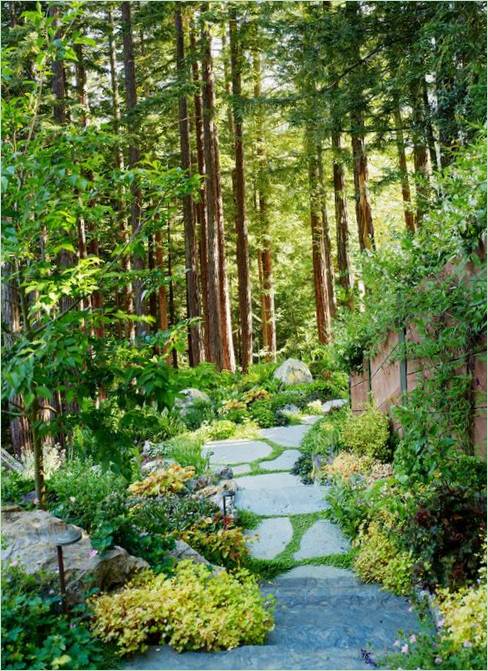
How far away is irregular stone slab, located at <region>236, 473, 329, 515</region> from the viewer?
5504 mm

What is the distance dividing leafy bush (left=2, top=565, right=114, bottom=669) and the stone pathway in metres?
0.26

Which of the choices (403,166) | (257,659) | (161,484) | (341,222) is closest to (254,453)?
(161,484)

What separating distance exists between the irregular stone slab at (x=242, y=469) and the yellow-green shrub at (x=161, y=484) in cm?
102

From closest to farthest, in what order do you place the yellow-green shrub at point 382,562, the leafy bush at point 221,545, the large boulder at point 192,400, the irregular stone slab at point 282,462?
the yellow-green shrub at point 382,562 → the leafy bush at point 221,545 → the irregular stone slab at point 282,462 → the large boulder at point 192,400

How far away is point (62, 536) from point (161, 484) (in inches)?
87.0

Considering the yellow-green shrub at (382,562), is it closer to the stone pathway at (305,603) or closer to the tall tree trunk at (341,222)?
the stone pathway at (305,603)

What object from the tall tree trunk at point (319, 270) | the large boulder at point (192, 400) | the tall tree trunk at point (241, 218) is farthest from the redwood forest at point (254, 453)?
the tall tree trunk at point (319, 270)

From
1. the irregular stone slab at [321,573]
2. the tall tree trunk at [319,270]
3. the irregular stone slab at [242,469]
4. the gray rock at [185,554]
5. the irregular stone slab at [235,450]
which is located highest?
the tall tree trunk at [319,270]

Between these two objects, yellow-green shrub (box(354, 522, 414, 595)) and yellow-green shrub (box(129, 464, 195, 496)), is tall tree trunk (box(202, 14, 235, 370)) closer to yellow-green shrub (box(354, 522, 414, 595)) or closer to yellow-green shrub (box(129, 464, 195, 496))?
yellow-green shrub (box(129, 464, 195, 496))

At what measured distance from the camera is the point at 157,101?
1099cm

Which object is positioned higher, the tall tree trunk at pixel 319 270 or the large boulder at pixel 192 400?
the tall tree trunk at pixel 319 270

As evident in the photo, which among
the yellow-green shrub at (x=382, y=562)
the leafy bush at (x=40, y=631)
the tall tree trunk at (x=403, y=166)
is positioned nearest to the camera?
the leafy bush at (x=40, y=631)

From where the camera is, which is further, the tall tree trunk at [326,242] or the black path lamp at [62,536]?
the tall tree trunk at [326,242]

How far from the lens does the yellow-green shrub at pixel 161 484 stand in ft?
18.3
